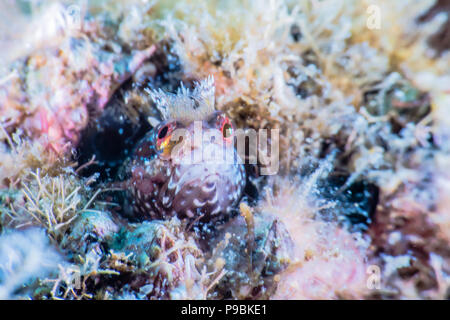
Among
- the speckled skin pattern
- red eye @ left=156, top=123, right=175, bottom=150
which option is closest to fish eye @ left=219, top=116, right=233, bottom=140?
the speckled skin pattern

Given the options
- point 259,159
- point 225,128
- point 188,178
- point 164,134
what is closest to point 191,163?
point 188,178

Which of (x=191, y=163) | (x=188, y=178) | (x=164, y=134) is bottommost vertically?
(x=188, y=178)

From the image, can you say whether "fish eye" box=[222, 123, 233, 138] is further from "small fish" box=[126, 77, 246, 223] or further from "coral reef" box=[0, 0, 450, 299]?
"coral reef" box=[0, 0, 450, 299]

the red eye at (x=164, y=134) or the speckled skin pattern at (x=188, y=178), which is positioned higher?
the red eye at (x=164, y=134)

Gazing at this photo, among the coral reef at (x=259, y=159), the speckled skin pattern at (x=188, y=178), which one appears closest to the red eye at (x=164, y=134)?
the speckled skin pattern at (x=188, y=178)

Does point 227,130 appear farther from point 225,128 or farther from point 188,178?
point 188,178

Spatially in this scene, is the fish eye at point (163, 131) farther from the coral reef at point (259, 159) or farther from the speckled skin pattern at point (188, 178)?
the coral reef at point (259, 159)
